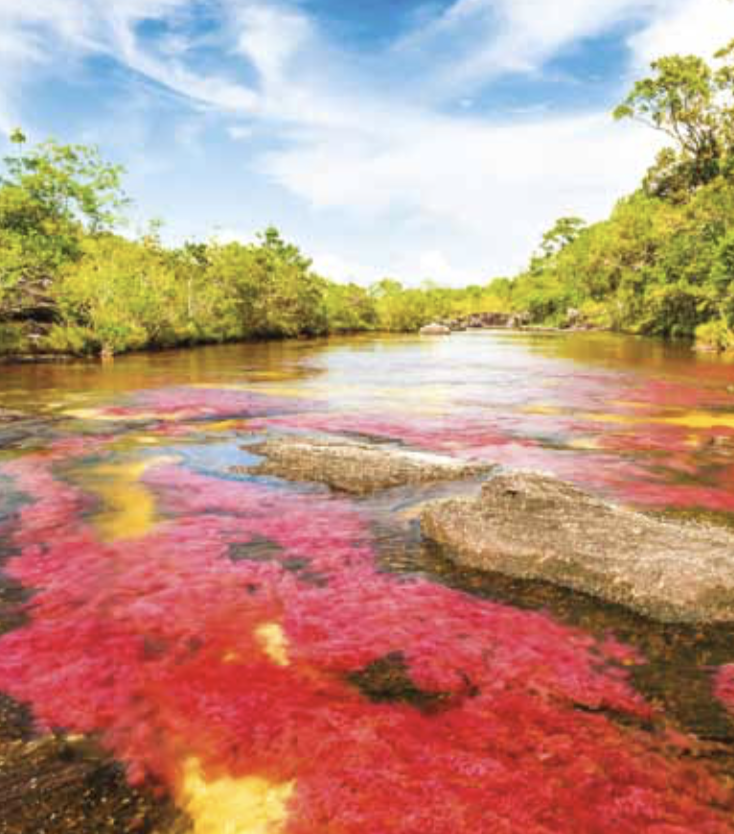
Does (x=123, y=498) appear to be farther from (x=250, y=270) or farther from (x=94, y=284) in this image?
(x=250, y=270)

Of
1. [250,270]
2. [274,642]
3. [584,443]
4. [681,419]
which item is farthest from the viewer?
[250,270]

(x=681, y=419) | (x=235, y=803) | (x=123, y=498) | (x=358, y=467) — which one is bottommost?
(x=235, y=803)

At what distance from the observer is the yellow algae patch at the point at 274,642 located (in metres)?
3.60

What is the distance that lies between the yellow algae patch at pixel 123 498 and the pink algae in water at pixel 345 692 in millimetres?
490

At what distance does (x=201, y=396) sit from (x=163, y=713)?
41.0 feet

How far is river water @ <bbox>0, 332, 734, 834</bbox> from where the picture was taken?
8.27ft

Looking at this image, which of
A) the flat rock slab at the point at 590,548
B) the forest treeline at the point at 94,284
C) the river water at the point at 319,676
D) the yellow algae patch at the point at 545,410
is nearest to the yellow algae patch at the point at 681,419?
the yellow algae patch at the point at 545,410

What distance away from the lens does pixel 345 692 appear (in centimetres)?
327

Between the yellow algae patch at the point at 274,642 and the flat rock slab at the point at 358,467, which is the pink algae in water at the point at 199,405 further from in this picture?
the yellow algae patch at the point at 274,642

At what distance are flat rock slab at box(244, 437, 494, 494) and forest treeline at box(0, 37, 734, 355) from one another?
20.7m

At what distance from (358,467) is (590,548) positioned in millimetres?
3116

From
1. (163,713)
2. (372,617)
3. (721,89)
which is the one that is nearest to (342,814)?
(163,713)

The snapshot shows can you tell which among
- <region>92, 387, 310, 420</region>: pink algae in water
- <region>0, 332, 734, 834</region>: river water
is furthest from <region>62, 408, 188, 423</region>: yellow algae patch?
<region>0, 332, 734, 834</region>: river water

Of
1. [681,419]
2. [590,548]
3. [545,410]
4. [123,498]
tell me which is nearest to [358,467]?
[123,498]
